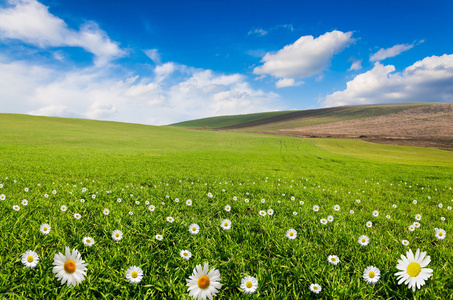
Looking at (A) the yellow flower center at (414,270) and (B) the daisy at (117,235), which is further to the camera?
(B) the daisy at (117,235)

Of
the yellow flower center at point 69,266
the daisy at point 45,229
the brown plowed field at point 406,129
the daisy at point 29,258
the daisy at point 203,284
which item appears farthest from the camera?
the brown plowed field at point 406,129

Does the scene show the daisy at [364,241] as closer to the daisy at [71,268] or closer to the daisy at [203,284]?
the daisy at [203,284]

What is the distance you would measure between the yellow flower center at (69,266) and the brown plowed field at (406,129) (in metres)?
59.1

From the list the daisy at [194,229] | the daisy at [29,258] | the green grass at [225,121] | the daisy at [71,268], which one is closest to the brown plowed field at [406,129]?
the green grass at [225,121]

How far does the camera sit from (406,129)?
66.6 m

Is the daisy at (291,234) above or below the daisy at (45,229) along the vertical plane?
below

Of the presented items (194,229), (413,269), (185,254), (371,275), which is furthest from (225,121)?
(413,269)

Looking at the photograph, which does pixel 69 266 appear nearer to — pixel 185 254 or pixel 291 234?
pixel 185 254

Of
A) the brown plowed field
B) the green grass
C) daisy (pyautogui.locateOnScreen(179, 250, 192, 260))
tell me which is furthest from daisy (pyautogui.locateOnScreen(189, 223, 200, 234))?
the green grass

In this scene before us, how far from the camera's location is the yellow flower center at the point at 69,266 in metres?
2.01

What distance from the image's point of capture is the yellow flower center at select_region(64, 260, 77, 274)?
2.01 metres

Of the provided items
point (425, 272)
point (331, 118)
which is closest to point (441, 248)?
point (425, 272)

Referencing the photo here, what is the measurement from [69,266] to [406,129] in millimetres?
86296

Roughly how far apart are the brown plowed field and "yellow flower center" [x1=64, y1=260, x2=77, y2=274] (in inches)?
2326
